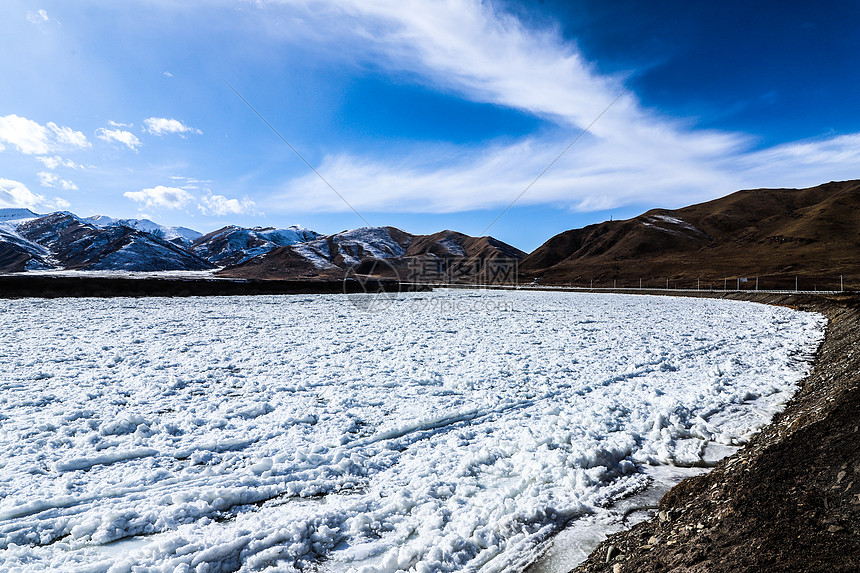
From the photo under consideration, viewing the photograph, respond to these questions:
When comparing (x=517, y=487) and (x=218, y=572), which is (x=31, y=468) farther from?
(x=517, y=487)

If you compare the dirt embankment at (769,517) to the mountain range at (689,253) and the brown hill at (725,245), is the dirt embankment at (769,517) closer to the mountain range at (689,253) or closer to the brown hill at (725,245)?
the mountain range at (689,253)

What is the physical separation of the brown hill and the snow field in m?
57.6

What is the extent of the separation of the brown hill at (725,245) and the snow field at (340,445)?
57.6 meters

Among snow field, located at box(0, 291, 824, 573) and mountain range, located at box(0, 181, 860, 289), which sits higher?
mountain range, located at box(0, 181, 860, 289)

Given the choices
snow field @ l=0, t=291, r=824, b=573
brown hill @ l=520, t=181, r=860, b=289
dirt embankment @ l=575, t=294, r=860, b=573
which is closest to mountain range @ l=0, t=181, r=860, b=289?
brown hill @ l=520, t=181, r=860, b=289

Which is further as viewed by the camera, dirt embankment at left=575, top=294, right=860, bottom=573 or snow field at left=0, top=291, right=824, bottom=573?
snow field at left=0, top=291, right=824, bottom=573

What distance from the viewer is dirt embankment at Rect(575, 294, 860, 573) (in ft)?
8.43

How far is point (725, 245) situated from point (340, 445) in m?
158

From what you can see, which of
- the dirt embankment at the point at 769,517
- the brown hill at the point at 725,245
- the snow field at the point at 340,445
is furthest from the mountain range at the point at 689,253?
the dirt embankment at the point at 769,517

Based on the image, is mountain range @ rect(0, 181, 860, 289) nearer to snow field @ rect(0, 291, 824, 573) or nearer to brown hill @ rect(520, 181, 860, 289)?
brown hill @ rect(520, 181, 860, 289)

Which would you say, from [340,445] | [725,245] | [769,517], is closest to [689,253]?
[725,245]

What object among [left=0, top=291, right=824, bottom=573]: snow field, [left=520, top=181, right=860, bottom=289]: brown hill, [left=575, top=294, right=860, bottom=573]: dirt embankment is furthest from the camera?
[left=520, top=181, right=860, bottom=289]: brown hill

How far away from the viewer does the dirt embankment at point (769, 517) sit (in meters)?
2.57

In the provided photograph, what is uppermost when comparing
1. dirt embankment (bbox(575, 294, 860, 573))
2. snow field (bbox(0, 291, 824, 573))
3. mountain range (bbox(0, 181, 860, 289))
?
mountain range (bbox(0, 181, 860, 289))
